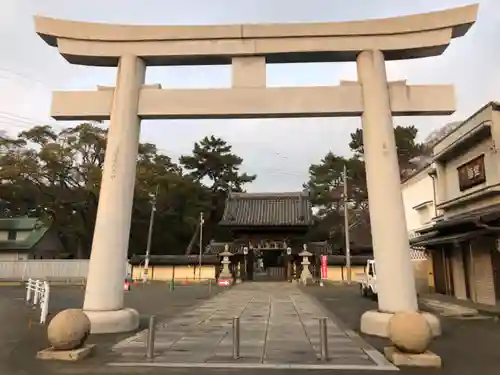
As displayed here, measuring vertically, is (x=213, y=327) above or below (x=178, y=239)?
below

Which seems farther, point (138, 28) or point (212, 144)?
point (212, 144)

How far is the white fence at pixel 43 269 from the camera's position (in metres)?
43.8

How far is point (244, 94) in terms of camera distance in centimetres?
1152

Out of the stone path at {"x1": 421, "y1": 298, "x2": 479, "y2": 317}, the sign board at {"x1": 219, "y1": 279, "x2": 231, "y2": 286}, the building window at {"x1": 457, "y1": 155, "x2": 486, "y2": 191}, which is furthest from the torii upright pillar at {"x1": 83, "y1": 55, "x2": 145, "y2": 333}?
the sign board at {"x1": 219, "y1": 279, "x2": 231, "y2": 286}

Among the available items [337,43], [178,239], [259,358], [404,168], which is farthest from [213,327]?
[178,239]

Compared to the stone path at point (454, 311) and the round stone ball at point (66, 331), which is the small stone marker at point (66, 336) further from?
the stone path at point (454, 311)

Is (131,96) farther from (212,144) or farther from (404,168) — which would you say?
(212,144)

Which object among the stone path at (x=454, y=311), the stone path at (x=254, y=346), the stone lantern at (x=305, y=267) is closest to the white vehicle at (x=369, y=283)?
the stone path at (x=454, y=311)

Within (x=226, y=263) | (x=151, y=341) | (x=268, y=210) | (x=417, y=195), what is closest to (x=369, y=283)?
(x=417, y=195)

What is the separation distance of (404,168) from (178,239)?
109 feet

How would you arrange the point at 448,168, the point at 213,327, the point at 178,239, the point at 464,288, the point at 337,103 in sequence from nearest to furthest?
the point at 337,103 < the point at 213,327 < the point at 464,288 < the point at 448,168 < the point at 178,239

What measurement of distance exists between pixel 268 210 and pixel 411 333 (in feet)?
117

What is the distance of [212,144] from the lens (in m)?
67.0

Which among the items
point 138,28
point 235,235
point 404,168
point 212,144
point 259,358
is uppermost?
point 212,144
